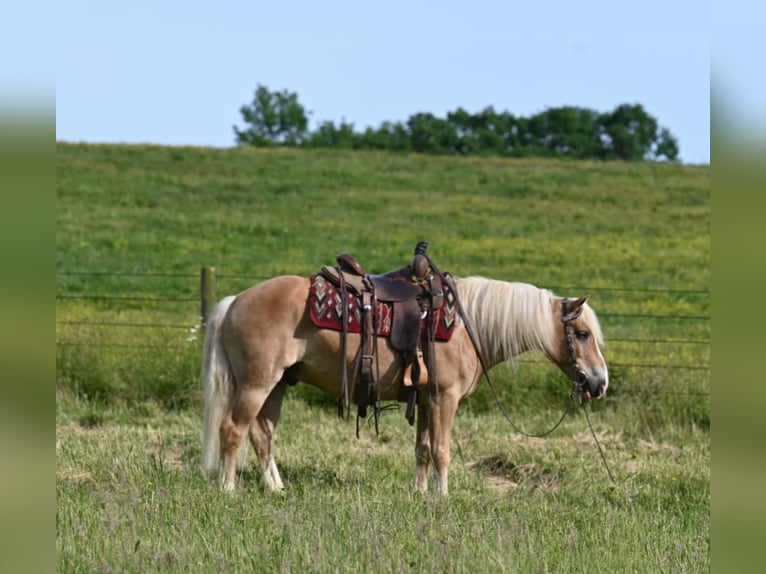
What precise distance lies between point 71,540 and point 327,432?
13.2ft

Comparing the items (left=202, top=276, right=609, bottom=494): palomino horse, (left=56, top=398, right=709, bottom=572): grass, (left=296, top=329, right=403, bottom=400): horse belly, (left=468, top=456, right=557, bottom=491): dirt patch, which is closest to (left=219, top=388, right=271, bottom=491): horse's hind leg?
(left=202, top=276, right=609, bottom=494): palomino horse

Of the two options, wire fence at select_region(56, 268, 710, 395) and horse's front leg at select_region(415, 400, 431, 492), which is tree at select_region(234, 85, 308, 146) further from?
horse's front leg at select_region(415, 400, 431, 492)

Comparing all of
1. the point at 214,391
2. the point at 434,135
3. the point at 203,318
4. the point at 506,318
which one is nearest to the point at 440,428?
the point at 506,318

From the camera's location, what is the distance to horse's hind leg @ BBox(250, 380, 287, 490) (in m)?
6.56

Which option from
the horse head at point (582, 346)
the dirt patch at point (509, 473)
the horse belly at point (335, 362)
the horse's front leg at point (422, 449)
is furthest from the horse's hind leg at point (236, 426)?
the horse head at point (582, 346)

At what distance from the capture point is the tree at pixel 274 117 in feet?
231

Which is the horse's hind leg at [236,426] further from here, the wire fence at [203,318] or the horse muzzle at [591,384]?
the wire fence at [203,318]

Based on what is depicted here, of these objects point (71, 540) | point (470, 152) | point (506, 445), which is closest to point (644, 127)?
point (470, 152)

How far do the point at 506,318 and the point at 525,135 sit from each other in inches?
2406

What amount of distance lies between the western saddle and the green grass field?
65 centimetres

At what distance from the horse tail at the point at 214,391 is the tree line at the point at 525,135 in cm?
5568

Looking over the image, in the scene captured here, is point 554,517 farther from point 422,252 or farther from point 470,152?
point 470,152

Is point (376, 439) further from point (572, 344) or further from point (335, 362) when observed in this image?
point (572, 344)

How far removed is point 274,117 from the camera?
70812mm
